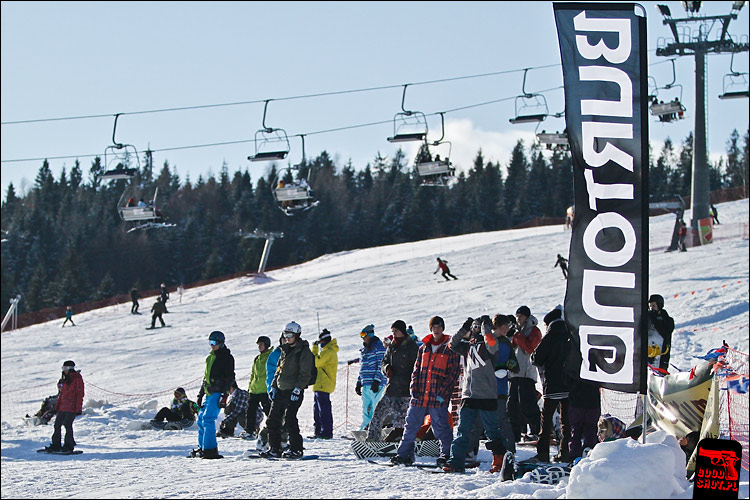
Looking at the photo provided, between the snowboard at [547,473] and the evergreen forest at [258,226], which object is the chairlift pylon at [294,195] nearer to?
the snowboard at [547,473]

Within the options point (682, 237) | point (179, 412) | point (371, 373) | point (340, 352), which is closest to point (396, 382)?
point (371, 373)

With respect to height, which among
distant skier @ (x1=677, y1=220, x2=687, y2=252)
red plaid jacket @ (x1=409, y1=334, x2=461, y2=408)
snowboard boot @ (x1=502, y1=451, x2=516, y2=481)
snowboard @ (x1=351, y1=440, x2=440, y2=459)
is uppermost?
distant skier @ (x1=677, y1=220, x2=687, y2=252)

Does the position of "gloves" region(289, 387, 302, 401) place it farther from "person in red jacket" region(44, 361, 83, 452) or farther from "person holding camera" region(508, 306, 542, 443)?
"person in red jacket" region(44, 361, 83, 452)

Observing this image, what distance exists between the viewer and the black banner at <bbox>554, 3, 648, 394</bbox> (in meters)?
6.72

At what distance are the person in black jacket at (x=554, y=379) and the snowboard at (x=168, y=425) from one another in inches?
272

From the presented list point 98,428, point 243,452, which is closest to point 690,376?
point 243,452

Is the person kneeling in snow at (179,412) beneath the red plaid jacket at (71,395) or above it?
beneath

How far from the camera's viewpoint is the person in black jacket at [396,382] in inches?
392

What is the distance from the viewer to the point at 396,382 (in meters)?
10.1

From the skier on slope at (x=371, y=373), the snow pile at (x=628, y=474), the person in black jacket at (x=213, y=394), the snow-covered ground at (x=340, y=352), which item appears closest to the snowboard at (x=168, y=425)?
the snow-covered ground at (x=340, y=352)

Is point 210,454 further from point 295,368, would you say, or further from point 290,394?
point 295,368

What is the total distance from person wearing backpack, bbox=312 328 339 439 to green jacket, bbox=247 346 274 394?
2.22ft

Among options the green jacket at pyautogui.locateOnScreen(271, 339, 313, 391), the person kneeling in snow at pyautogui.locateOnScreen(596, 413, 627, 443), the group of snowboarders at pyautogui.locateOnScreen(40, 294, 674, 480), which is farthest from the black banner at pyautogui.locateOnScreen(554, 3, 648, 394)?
the green jacket at pyautogui.locateOnScreen(271, 339, 313, 391)

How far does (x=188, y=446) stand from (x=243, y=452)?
4.52 ft
